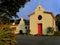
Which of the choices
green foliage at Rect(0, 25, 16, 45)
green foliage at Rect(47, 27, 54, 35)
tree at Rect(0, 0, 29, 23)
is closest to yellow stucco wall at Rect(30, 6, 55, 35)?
green foliage at Rect(47, 27, 54, 35)

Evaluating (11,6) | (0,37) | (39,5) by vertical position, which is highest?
(39,5)

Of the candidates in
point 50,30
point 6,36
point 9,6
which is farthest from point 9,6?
point 50,30

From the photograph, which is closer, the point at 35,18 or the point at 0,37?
the point at 0,37

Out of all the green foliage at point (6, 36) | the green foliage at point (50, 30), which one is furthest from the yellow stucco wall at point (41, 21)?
the green foliage at point (6, 36)

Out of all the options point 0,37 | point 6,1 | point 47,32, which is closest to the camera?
point 0,37

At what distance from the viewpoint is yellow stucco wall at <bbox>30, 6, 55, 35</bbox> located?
1778 inches

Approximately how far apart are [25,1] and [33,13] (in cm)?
3066

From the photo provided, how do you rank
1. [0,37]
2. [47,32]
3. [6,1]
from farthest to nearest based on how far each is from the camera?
[47,32] < [6,1] < [0,37]

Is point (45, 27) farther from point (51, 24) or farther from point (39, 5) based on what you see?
point (39, 5)

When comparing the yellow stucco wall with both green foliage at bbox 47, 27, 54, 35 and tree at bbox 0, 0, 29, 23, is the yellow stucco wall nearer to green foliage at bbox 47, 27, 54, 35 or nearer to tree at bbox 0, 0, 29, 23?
green foliage at bbox 47, 27, 54, 35

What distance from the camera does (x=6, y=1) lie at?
15695mm

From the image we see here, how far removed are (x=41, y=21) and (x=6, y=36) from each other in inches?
1435

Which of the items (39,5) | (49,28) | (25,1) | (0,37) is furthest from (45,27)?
(0,37)

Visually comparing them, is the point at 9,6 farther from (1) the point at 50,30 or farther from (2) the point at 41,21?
(2) the point at 41,21
